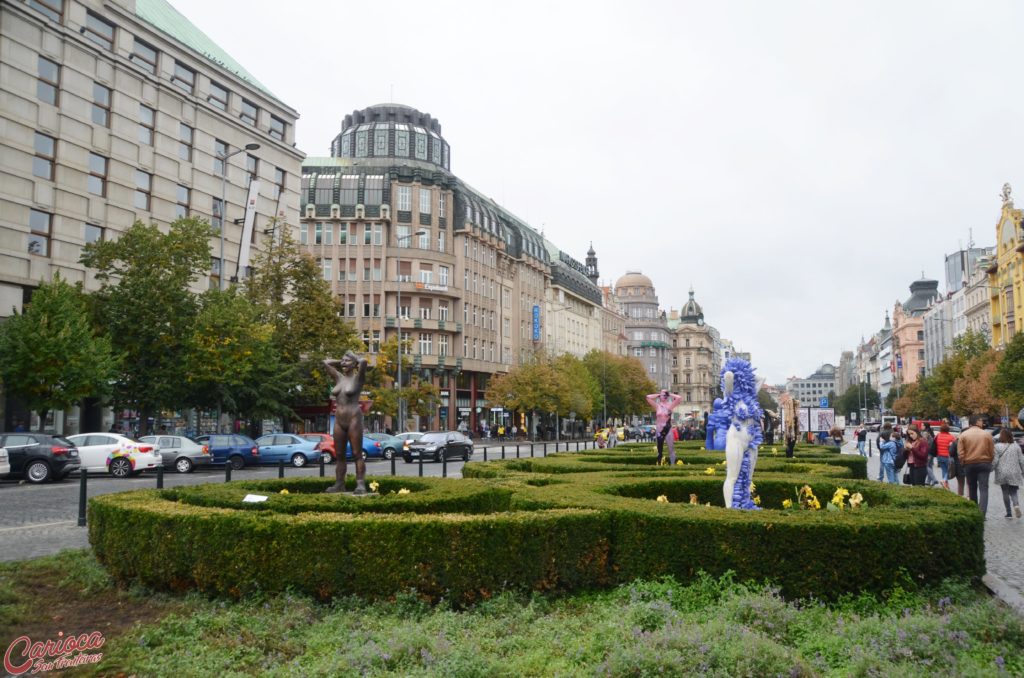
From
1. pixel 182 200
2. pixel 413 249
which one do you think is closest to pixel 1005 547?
pixel 182 200

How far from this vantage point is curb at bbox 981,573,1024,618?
769 cm

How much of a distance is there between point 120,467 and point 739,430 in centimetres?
2204

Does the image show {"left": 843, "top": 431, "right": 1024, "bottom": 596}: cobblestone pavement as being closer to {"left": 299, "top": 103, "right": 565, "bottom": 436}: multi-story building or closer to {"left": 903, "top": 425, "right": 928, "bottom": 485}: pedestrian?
{"left": 903, "top": 425, "right": 928, "bottom": 485}: pedestrian

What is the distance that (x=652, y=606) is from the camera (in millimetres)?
6781

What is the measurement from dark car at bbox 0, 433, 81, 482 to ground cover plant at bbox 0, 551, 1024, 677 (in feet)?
55.6

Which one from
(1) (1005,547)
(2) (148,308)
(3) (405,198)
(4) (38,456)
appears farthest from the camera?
(3) (405,198)

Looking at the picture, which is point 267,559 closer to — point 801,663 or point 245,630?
point 245,630

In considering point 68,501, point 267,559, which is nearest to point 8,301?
point 68,501

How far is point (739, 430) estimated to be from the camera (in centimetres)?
1063

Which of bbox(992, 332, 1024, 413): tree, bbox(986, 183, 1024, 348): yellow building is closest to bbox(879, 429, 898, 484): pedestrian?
bbox(992, 332, 1024, 413): tree

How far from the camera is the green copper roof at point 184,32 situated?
146ft

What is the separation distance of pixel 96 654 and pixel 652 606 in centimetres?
432

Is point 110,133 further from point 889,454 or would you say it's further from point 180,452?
point 889,454

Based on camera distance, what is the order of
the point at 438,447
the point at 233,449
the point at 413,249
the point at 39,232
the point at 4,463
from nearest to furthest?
the point at 4,463 → the point at 233,449 → the point at 39,232 → the point at 438,447 → the point at 413,249
